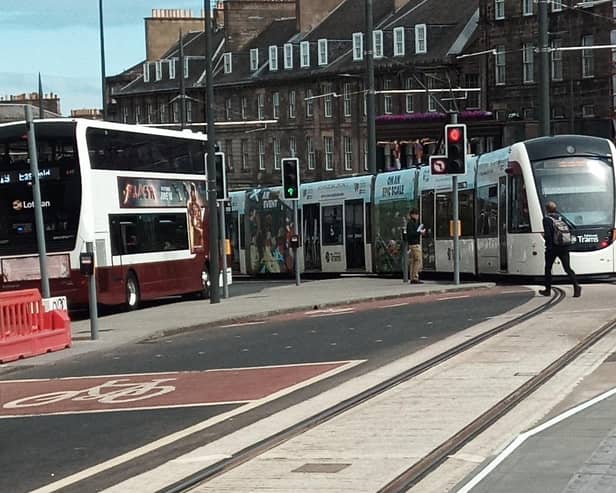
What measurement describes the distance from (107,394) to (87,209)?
11.9 meters

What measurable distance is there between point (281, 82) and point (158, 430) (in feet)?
271

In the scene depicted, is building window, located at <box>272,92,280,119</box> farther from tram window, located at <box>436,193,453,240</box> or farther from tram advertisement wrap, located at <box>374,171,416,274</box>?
Answer: tram window, located at <box>436,193,453,240</box>

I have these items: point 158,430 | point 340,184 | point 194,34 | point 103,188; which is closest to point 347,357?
point 158,430

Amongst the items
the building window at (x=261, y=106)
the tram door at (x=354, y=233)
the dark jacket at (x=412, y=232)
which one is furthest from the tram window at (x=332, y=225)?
the building window at (x=261, y=106)

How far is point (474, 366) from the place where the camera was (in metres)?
14.2

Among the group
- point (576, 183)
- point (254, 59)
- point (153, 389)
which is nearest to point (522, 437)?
point (153, 389)

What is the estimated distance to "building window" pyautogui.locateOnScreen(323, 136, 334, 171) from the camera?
289 ft

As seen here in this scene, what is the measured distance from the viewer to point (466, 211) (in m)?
32.8

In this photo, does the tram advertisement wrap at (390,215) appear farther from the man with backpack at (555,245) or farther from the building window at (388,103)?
the building window at (388,103)

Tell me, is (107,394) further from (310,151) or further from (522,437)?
(310,151)

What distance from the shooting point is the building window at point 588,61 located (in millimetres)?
71688

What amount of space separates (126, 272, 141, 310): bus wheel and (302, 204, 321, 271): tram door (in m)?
14.7

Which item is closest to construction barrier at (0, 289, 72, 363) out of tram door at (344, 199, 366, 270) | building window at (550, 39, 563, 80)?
tram door at (344, 199, 366, 270)

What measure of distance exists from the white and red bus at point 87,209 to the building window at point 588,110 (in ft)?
154
